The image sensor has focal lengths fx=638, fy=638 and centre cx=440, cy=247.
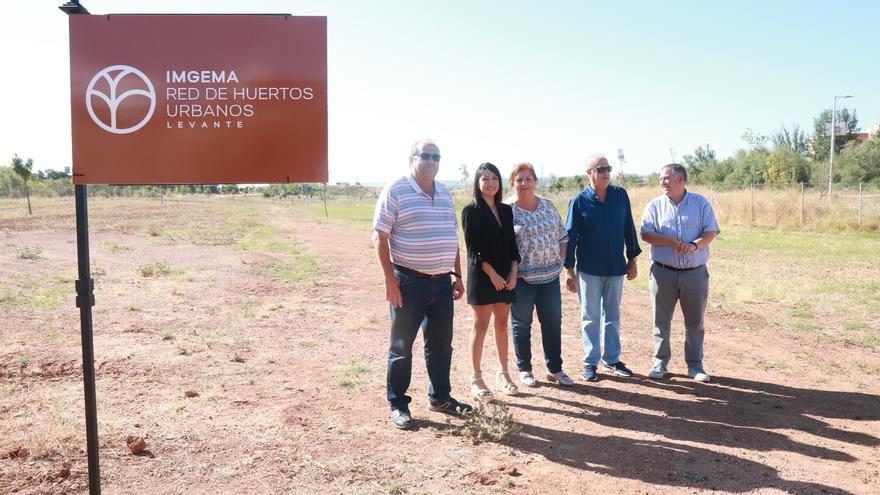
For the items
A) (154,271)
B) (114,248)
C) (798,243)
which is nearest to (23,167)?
(114,248)

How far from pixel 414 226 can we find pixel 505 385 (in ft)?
5.07

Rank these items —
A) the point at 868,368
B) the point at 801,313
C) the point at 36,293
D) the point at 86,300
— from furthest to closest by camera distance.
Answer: the point at 36,293, the point at 801,313, the point at 868,368, the point at 86,300

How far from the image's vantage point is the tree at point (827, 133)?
184ft

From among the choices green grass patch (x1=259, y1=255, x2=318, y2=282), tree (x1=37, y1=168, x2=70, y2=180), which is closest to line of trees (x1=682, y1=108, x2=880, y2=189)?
green grass patch (x1=259, y1=255, x2=318, y2=282)

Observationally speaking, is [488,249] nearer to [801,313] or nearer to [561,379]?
[561,379]

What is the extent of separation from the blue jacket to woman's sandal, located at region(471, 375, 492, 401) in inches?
47.5

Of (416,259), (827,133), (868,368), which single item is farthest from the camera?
(827,133)

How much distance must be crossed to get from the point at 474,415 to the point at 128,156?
2.52 metres

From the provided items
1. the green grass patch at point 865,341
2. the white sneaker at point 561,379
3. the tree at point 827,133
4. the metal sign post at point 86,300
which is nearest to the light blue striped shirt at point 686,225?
the white sneaker at point 561,379

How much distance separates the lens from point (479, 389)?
456 centimetres

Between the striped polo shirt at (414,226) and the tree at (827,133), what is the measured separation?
58.5 m

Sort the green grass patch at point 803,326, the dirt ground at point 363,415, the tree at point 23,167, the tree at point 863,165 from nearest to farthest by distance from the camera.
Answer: the dirt ground at point 363,415 < the green grass patch at point 803,326 < the tree at point 23,167 < the tree at point 863,165

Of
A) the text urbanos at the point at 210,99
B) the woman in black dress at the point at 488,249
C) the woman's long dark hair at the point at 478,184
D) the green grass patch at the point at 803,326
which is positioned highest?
the text urbanos at the point at 210,99

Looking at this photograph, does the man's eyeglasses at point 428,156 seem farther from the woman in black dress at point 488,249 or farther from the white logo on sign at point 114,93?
the white logo on sign at point 114,93
